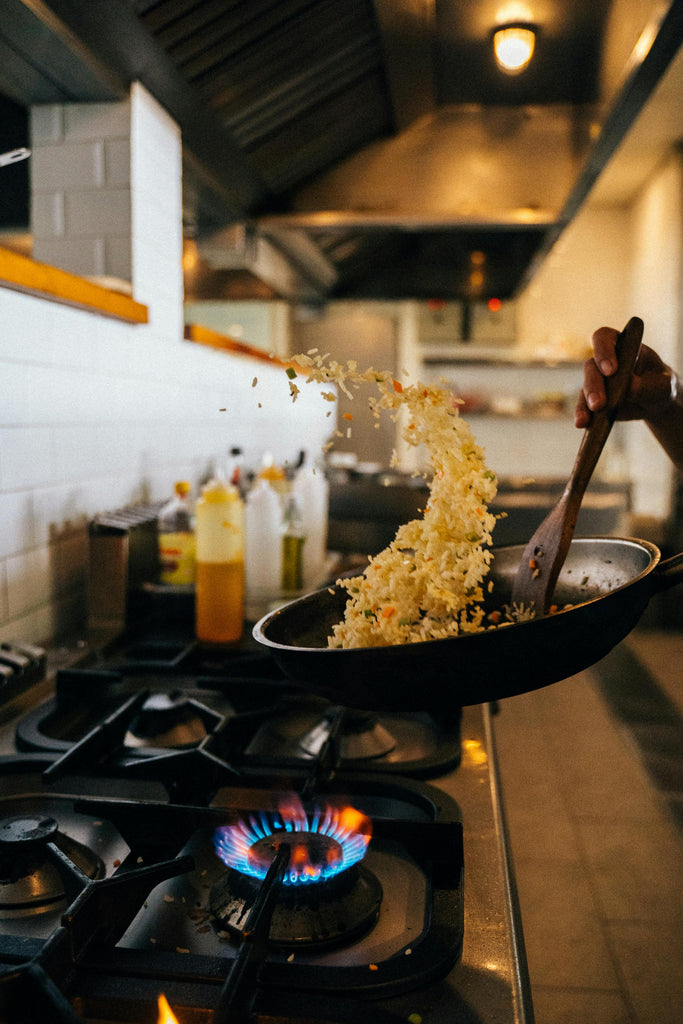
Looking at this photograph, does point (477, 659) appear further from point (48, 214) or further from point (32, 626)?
point (48, 214)

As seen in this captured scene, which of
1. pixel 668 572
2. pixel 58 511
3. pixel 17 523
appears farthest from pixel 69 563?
pixel 668 572

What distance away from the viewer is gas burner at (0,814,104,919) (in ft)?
2.06

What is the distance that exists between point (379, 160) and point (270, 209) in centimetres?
42

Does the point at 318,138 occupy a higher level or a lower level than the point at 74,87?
higher

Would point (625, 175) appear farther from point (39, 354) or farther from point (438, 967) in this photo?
point (438, 967)

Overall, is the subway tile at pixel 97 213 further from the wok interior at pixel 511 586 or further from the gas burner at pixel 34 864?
the gas burner at pixel 34 864

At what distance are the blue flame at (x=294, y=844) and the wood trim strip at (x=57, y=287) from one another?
840mm

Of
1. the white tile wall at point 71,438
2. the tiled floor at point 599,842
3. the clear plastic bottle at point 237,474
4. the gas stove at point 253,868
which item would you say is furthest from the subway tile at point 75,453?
the tiled floor at point 599,842

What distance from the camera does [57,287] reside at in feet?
4.24

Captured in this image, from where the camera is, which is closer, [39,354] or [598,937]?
[39,354]

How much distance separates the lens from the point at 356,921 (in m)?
0.60

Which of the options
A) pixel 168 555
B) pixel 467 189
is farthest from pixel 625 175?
pixel 168 555

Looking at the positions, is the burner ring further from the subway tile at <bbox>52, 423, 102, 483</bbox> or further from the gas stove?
the subway tile at <bbox>52, 423, 102, 483</bbox>

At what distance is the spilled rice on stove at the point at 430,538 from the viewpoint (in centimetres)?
77
